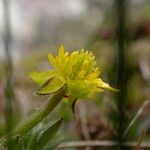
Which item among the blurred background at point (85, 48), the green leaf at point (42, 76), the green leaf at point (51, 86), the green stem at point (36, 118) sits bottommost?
the blurred background at point (85, 48)

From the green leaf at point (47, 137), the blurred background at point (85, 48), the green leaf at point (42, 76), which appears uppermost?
the green leaf at point (42, 76)

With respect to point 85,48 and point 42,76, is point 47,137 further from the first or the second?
point 85,48

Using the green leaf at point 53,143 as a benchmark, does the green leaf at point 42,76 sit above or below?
above

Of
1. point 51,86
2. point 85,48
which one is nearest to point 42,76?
point 51,86

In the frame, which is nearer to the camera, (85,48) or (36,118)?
(36,118)

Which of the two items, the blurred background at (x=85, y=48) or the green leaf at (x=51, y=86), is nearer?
the green leaf at (x=51, y=86)

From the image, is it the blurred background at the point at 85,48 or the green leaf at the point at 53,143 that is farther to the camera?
the blurred background at the point at 85,48

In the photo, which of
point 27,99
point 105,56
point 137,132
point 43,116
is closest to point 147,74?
point 105,56
